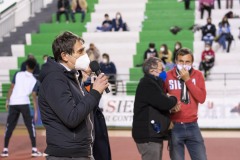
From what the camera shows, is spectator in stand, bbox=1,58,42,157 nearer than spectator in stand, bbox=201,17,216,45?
Yes

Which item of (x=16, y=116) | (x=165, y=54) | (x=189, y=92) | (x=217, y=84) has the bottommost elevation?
(x=217, y=84)

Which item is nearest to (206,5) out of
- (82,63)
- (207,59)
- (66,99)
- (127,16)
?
(127,16)

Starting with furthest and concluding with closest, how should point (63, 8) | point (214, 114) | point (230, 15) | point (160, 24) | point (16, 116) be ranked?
1. point (63, 8)
2. point (160, 24)
3. point (230, 15)
4. point (214, 114)
5. point (16, 116)

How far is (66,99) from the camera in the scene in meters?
4.59

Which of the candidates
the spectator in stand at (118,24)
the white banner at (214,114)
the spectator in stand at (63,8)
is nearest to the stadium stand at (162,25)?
the spectator in stand at (118,24)

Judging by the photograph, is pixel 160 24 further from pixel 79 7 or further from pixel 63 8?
pixel 63 8

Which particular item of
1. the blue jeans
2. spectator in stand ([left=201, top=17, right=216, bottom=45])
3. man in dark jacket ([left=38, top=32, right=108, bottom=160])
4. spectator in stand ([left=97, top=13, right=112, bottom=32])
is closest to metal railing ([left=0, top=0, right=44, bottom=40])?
spectator in stand ([left=97, top=13, right=112, bottom=32])

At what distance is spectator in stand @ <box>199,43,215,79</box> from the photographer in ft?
64.2

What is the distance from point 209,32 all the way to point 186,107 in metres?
14.3

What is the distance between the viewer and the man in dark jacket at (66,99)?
4.61 metres

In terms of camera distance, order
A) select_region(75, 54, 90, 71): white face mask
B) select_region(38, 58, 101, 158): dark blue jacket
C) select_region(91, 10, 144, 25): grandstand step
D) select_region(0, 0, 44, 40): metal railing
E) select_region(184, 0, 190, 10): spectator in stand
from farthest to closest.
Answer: select_region(0, 0, 44, 40): metal railing < select_region(91, 10, 144, 25): grandstand step < select_region(184, 0, 190, 10): spectator in stand < select_region(75, 54, 90, 71): white face mask < select_region(38, 58, 101, 158): dark blue jacket

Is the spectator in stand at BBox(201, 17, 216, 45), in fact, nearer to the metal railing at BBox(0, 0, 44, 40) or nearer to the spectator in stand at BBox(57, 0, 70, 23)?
the spectator in stand at BBox(57, 0, 70, 23)

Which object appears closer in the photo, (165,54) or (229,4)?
(165,54)

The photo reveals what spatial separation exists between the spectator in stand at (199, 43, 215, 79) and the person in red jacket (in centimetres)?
1235
